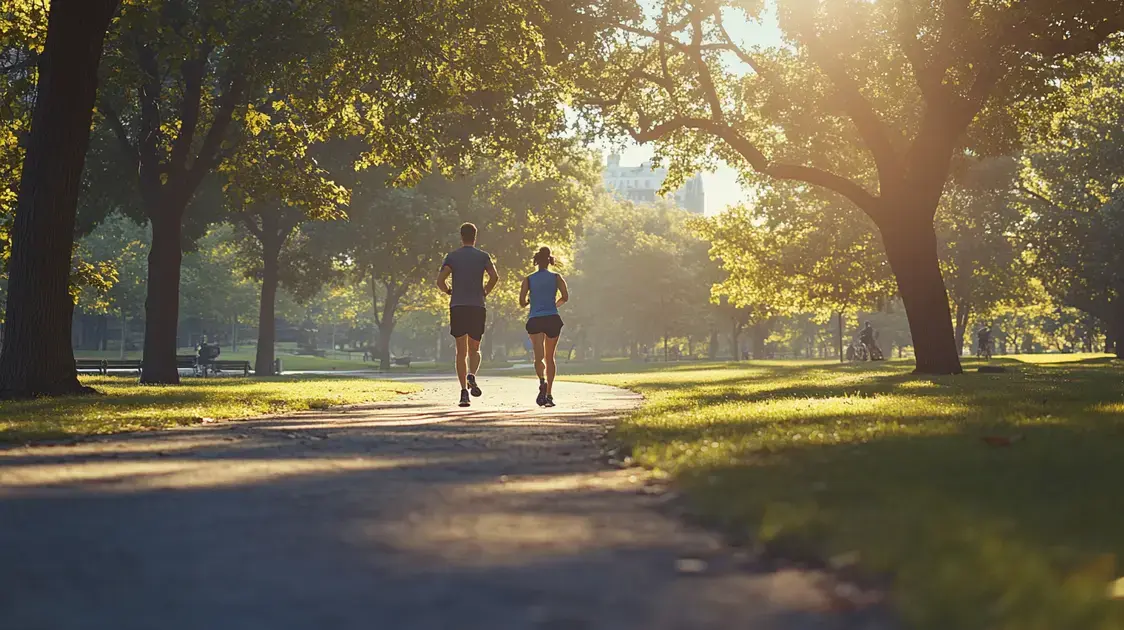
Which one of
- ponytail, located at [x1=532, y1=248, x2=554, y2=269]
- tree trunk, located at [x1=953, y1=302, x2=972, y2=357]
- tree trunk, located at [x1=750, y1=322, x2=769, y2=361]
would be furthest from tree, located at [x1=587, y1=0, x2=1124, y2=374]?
tree trunk, located at [x1=750, y1=322, x2=769, y2=361]

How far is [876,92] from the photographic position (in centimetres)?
2825

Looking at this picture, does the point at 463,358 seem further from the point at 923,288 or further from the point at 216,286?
the point at 216,286

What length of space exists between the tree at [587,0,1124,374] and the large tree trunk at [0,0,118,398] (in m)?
12.9

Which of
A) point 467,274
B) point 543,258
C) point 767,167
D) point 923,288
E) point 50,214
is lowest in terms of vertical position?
point 467,274

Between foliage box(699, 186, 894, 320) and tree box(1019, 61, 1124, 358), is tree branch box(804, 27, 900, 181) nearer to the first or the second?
tree box(1019, 61, 1124, 358)

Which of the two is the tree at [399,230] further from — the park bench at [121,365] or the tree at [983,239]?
the tree at [983,239]

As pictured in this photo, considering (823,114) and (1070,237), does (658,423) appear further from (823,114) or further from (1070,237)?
(1070,237)

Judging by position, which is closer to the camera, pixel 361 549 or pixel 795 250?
pixel 361 549

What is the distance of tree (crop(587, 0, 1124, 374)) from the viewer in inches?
846

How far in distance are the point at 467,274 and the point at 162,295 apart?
39.6 ft

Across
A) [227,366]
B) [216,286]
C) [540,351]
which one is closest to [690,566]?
[540,351]

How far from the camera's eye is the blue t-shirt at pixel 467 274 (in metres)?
14.8

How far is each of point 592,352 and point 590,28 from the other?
→ 104683 mm

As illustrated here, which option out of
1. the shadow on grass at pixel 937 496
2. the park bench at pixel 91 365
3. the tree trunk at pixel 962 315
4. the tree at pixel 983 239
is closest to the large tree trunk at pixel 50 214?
the shadow on grass at pixel 937 496
